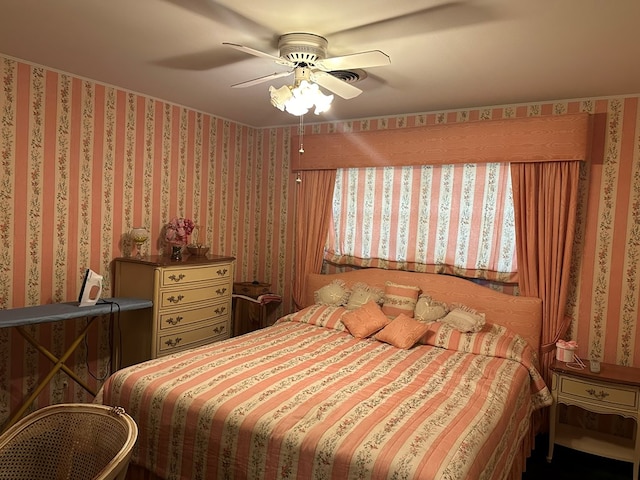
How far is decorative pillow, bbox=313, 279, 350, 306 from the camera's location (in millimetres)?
4043

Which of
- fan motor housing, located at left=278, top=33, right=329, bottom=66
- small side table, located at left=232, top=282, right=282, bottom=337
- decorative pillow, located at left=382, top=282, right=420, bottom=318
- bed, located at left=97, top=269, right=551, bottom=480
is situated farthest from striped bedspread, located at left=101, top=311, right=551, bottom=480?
fan motor housing, located at left=278, top=33, right=329, bottom=66

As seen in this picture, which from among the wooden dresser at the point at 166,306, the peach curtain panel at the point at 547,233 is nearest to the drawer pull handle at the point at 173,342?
the wooden dresser at the point at 166,306

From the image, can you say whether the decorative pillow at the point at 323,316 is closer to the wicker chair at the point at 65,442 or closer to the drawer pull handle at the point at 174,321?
the drawer pull handle at the point at 174,321

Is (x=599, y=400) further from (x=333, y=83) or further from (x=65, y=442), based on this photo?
(x=65, y=442)

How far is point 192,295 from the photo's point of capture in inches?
146

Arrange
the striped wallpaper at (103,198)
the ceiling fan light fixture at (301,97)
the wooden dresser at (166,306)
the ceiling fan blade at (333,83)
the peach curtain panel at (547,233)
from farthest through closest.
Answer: the wooden dresser at (166,306) → the peach curtain panel at (547,233) → the striped wallpaper at (103,198) → the ceiling fan blade at (333,83) → the ceiling fan light fixture at (301,97)

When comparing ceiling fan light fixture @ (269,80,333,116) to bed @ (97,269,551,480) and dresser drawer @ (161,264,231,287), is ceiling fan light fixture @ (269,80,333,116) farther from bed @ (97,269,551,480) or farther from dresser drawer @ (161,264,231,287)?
dresser drawer @ (161,264,231,287)

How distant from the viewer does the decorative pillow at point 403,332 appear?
328 cm

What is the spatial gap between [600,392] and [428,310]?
49.3 inches

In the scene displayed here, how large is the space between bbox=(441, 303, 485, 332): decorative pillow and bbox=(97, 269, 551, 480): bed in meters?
0.05

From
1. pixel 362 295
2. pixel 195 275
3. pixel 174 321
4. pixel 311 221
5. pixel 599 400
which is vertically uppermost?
pixel 311 221

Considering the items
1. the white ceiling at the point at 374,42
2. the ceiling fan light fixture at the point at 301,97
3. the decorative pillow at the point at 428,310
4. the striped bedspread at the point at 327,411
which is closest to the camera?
the striped bedspread at the point at 327,411

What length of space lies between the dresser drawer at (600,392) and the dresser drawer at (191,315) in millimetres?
2749

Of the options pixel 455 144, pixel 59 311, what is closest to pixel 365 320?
pixel 455 144
